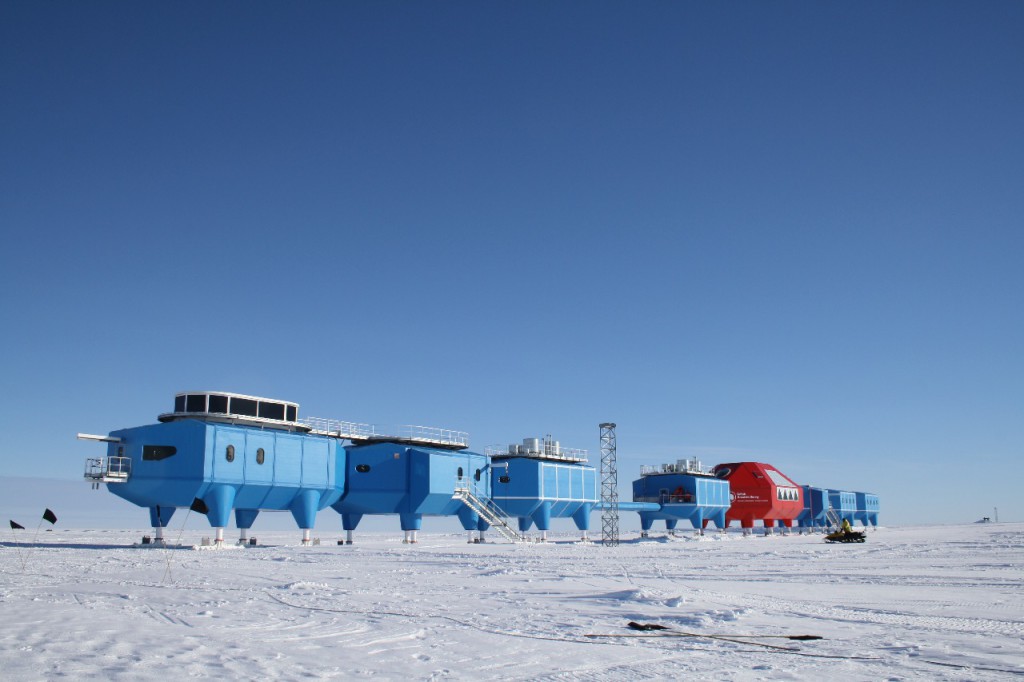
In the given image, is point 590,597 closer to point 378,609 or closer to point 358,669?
point 378,609

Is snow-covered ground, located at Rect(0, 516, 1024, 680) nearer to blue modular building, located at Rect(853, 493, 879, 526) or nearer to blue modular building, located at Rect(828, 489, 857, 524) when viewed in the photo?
blue modular building, located at Rect(828, 489, 857, 524)

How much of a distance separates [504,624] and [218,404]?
112 ft

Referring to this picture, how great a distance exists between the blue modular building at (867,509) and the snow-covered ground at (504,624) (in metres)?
103

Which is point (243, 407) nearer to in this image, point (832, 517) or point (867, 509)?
point (832, 517)

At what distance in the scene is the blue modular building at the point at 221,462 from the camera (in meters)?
41.7

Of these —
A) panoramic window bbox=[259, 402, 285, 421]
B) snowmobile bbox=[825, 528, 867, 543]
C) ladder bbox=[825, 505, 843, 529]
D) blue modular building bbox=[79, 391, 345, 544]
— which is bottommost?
ladder bbox=[825, 505, 843, 529]

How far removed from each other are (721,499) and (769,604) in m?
67.4

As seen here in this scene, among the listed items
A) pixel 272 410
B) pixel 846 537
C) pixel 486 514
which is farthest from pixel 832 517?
pixel 272 410

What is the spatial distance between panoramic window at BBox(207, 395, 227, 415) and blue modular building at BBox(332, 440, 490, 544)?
10.5 m

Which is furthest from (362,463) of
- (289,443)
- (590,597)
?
(590,597)

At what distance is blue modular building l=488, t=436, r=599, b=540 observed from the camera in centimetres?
5950

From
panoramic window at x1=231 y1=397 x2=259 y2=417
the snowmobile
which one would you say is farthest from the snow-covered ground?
the snowmobile

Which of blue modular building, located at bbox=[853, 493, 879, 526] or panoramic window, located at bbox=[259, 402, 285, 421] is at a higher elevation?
panoramic window, located at bbox=[259, 402, 285, 421]

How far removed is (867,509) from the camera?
122 m
